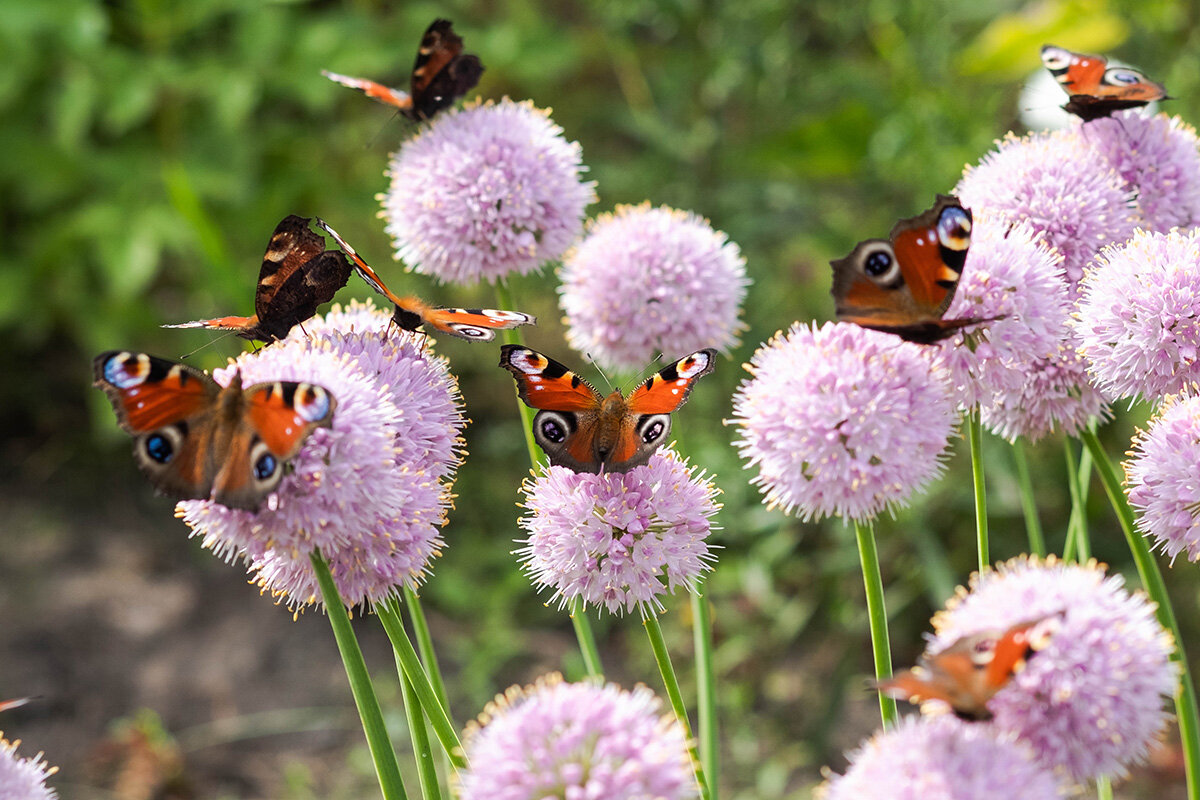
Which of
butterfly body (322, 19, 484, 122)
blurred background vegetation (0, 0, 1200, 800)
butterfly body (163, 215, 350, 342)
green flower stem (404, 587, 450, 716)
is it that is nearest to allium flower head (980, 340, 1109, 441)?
green flower stem (404, 587, 450, 716)

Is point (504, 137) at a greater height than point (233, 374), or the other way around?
point (504, 137)

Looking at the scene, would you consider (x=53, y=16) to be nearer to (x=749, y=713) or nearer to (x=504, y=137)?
(x=504, y=137)

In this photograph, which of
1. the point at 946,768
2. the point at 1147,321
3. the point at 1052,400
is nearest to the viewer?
the point at 946,768

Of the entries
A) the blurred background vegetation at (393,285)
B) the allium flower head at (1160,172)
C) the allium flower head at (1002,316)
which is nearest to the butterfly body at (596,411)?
the allium flower head at (1002,316)

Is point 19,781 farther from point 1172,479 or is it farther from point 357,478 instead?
point 1172,479

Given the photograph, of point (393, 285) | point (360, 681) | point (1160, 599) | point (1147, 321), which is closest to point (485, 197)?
point (360, 681)

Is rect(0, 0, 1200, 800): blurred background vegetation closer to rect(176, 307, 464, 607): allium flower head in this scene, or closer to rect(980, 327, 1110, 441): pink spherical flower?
rect(980, 327, 1110, 441): pink spherical flower

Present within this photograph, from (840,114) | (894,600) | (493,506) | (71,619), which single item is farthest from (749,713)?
(71,619)
